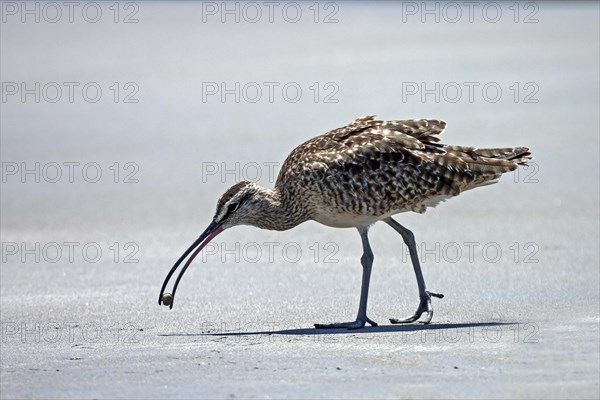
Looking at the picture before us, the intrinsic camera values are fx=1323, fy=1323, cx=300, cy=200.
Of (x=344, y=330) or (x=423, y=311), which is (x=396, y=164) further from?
(x=344, y=330)

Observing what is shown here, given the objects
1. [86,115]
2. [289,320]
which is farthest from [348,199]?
[86,115]

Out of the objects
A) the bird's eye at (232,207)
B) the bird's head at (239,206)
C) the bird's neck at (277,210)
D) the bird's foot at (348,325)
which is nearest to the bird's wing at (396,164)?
the bird's neck at (277,210)

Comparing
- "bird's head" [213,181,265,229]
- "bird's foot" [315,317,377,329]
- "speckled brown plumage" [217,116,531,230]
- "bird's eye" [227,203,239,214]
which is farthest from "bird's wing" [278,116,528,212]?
"bird's foot" [315,317,377,329]

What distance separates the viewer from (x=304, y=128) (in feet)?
63.9

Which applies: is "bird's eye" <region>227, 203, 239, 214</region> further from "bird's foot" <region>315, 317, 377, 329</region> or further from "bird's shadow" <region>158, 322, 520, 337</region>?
"bird's foot" <region>315, 317, 377, 329</region>

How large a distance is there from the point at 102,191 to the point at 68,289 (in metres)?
4.52

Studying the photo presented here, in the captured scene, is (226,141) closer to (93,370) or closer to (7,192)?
(7,192)

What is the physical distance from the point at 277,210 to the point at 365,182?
0.84 meters

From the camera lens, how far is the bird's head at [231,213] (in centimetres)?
1069

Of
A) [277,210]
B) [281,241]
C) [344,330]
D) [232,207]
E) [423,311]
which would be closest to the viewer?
[344,330]

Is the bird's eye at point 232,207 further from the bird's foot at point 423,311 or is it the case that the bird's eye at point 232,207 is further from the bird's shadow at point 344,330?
the bird's foot at point 423,311

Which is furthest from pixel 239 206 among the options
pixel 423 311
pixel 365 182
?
pixel 423 311

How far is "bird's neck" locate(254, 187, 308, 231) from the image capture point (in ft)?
35.9

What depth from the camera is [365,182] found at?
10586 mm
